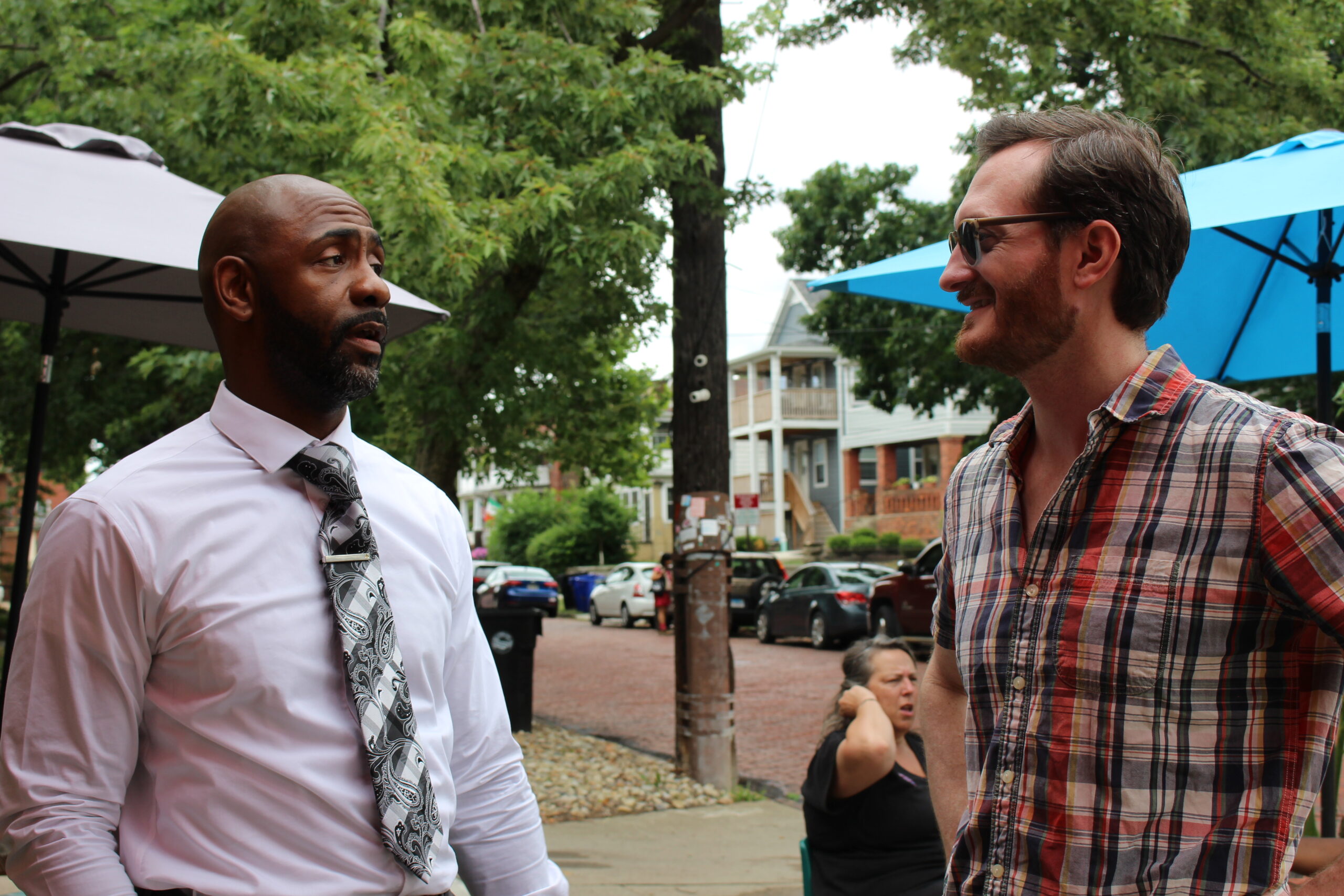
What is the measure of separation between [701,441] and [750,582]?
15473mm

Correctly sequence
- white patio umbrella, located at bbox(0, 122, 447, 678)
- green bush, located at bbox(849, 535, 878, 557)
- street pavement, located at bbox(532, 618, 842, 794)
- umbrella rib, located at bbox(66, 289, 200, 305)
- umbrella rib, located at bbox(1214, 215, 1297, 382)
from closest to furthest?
white patio umbrella, located at bbox(0, 122, 447, 678)
umbrella rib, located at bbox(66, 289, 200, 305)
umbrella rib, located at bbox(1214, 215, 1297, 382)
street pavement, located at bbox(532, 618, 842, 794)
green bush, located at bbox(849, 535, 878, 557)

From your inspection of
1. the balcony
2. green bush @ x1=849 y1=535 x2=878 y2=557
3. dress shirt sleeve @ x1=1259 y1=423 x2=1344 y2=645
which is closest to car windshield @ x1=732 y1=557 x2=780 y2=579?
green bush @ x1=849 y1=535 x2=878 y2=557

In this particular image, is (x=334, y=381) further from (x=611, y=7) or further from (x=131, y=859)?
(x=611, y=7)

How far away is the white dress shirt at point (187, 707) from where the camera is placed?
1535 mm

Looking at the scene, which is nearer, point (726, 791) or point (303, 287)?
point (303, 287)

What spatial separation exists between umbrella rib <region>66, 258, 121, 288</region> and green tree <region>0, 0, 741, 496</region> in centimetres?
165

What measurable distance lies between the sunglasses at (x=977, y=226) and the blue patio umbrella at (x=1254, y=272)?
2.32 metres

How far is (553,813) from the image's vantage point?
7.38 m

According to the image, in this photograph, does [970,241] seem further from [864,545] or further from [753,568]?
[864,545]

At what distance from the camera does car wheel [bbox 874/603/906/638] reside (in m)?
17.8

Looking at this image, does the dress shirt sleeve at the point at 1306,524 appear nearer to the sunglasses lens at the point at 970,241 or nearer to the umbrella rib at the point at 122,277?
the sunglasses lens at the point at 970,241

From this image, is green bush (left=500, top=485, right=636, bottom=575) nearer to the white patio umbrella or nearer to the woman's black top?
the white patio umbrella

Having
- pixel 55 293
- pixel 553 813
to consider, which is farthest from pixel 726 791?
pixel 55 293

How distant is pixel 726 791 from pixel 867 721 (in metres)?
4.43
